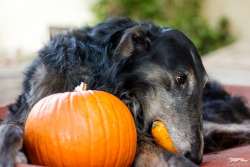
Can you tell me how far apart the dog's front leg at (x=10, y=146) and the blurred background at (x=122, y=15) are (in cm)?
921

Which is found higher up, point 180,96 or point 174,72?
point 174,72

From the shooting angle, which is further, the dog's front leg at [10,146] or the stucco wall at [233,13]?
the stucco wall at [233,13]

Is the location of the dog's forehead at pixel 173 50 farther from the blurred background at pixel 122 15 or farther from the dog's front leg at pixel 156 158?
the blurred background at pixel 122 15

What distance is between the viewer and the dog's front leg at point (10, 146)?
1563 millimetres

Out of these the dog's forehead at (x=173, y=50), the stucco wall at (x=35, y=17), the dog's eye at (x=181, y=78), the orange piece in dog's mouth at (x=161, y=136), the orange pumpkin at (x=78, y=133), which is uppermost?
the dog's forehead at (x=173, y=50)

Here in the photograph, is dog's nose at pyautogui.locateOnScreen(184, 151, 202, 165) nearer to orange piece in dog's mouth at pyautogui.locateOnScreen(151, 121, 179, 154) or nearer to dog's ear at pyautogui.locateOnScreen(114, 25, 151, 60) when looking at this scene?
orange piece in dog's mouth at pyautogui.locateOnScreen(151, 121, 179, 154)

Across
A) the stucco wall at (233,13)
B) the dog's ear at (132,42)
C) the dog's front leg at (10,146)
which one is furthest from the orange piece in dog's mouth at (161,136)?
the stucco wall at (233,13)

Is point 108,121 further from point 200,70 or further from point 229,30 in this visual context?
point 229,30

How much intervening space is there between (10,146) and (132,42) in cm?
118

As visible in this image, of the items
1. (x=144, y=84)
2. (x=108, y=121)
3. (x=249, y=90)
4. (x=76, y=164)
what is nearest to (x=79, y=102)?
(x=108, y=121)

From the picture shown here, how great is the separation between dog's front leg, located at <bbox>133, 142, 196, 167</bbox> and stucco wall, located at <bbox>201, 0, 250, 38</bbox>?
9716 mm

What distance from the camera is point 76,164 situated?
181 centimetres

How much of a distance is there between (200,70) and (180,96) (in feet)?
0.91

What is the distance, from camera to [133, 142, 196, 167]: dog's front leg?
5.91ft
